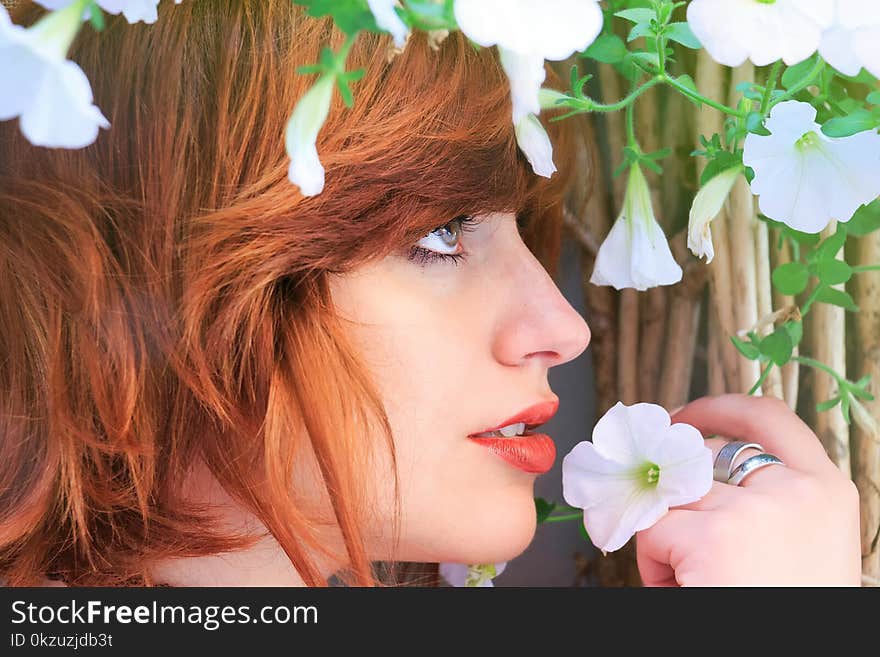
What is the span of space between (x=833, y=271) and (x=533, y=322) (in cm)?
20

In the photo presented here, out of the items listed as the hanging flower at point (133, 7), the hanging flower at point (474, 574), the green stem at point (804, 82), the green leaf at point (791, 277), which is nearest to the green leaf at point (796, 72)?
the green stem at point (804, 82)

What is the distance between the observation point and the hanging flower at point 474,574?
2.66ft

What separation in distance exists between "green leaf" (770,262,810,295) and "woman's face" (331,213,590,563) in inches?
5.8

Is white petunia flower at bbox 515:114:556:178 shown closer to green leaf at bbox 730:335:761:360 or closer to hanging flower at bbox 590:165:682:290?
hanging flower at bbox 590:165:682:290

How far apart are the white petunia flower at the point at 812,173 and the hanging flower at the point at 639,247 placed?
9 cm

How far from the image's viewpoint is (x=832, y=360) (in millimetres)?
664

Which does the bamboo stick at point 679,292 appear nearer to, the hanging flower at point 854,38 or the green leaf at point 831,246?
the green leaf at point 831,246

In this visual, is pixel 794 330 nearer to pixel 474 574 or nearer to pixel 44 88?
pixel 474 574

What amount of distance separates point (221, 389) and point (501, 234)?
8.7 inches

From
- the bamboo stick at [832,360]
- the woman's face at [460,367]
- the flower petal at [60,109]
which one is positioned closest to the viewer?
the flower petal at [60,109]

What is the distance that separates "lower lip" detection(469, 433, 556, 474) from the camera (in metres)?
0.60

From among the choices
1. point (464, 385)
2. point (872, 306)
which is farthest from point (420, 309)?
point (872, 306)

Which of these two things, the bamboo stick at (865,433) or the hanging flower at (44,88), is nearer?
the hanging flower at (44,88)

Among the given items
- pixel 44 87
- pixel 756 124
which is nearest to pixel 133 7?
pixel 44 87
